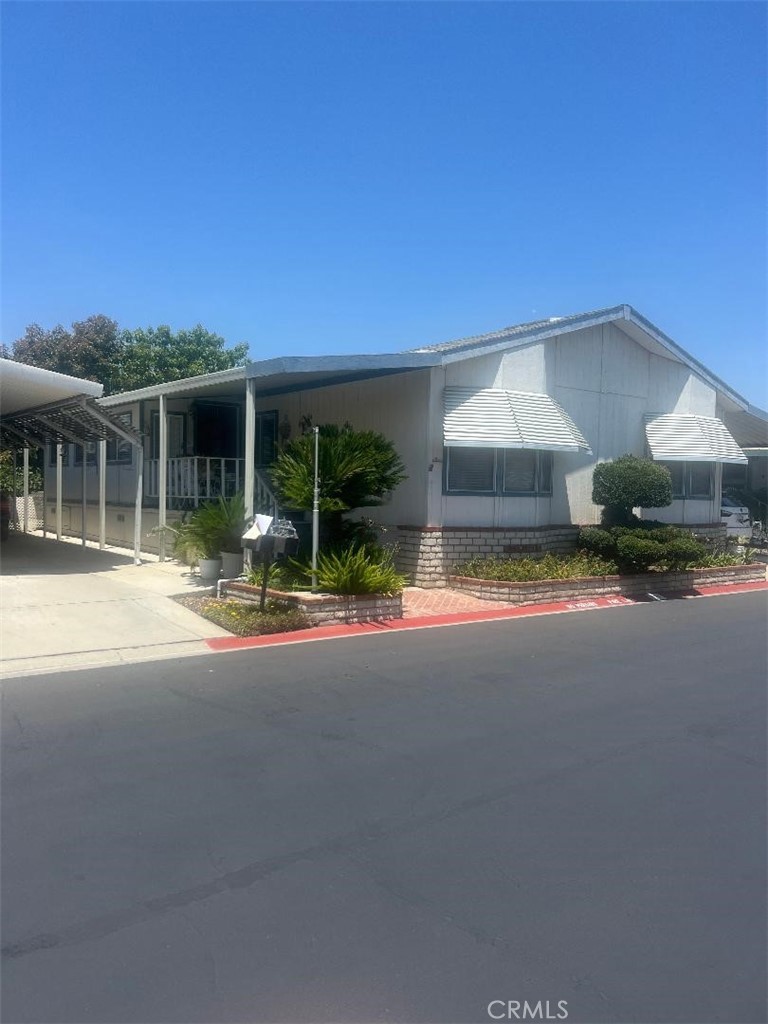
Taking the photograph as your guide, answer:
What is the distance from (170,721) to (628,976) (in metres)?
4.25

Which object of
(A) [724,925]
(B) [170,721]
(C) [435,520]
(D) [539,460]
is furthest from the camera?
(D) [539,460]

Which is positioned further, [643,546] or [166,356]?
[166,356]

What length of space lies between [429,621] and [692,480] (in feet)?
31.8

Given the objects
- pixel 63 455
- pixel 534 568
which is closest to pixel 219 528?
pixel 534 568

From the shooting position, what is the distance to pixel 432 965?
11.0 ft

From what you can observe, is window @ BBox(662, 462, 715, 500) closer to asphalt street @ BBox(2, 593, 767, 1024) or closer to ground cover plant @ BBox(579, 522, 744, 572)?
ground cover plant @ BBox(579, 522, 744, 572)

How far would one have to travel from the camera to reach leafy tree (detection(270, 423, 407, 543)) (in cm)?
1184

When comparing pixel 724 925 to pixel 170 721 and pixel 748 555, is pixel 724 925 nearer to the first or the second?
pixel 170 721

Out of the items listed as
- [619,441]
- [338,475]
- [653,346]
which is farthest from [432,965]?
[653,346]

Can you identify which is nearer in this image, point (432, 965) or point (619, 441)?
point (432, 965)

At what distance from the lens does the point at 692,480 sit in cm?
1872

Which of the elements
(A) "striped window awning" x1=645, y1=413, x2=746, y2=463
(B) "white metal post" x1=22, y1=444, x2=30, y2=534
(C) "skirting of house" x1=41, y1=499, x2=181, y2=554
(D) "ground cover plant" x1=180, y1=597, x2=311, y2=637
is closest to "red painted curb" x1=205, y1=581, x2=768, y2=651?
(D) "ground cover plant" x1=180, y1=597, x2=311, y2=637

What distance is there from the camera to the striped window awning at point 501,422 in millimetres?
14070

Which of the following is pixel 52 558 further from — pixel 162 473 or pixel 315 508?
pixel 315 508
